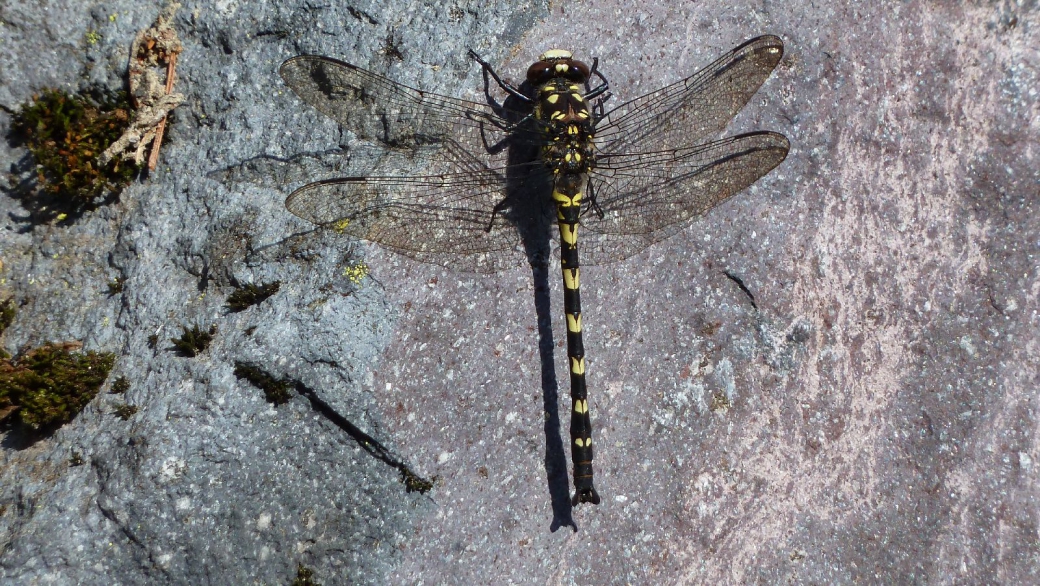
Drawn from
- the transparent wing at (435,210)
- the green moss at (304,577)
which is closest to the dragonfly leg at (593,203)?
the transparent wing at (435,210)

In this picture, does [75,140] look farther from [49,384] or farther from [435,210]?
[435,210]

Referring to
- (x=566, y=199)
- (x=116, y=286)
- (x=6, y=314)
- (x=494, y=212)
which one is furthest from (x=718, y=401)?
(x=6, y=314)

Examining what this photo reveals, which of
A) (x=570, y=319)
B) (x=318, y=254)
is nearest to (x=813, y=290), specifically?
(x=570, y=319)

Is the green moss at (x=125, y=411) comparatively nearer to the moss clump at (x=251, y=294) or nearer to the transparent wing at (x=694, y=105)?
the moss clump at (x=251, y=294)

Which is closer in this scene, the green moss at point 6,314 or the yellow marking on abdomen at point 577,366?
the yellow marking on abdomen at point 577,366

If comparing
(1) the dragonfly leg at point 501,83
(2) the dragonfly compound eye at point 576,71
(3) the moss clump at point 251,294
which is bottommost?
(3) the moss clump at point 251,294

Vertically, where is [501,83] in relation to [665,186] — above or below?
above
